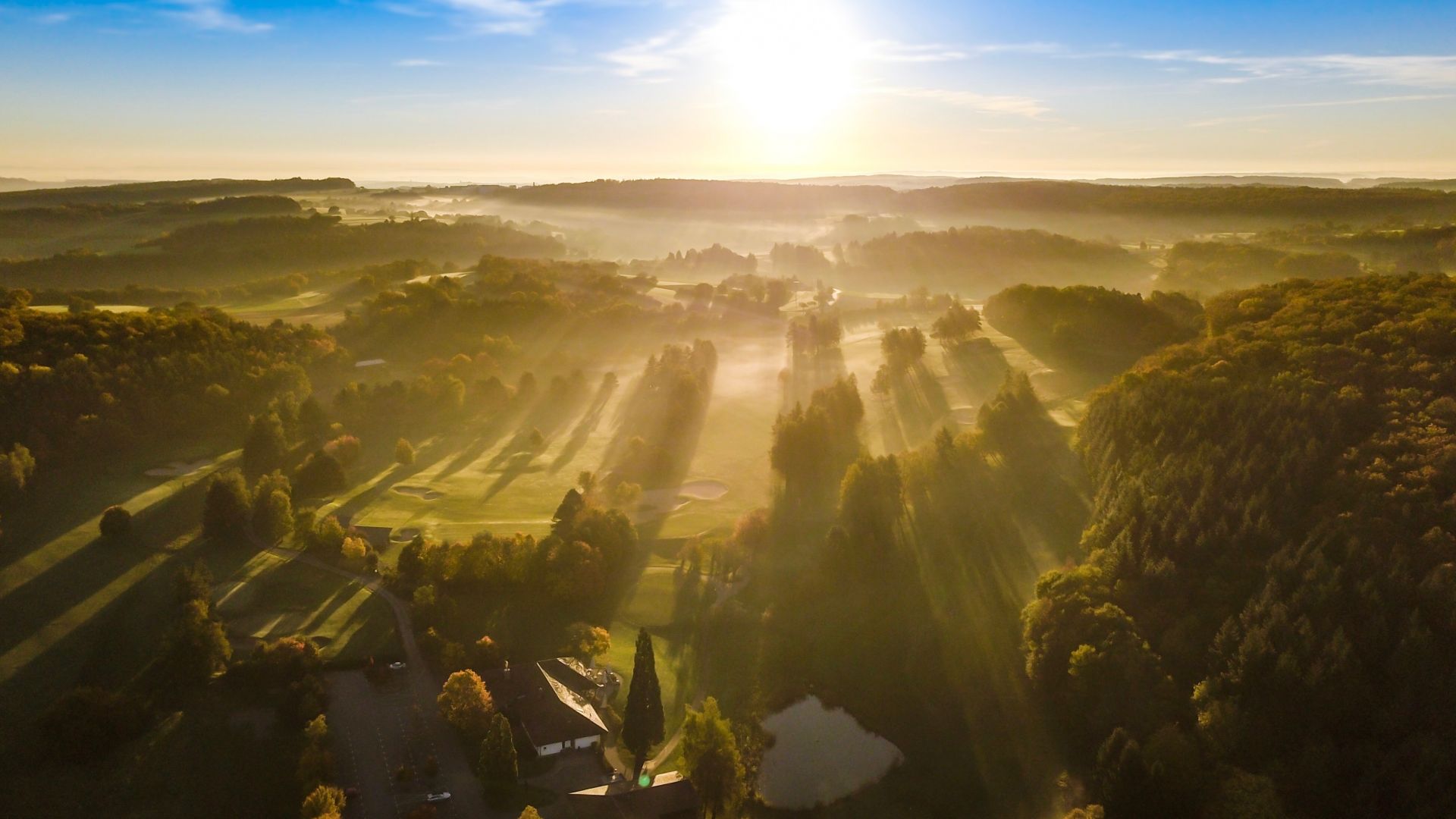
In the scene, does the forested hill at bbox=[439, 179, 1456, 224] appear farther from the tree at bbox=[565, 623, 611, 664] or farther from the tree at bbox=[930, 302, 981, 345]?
the tree at bbox=[565, 623, 611, 664]

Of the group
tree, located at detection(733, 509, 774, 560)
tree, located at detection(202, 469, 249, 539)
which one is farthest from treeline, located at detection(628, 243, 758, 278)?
tree, located at detection(202, 469, 249, 539)

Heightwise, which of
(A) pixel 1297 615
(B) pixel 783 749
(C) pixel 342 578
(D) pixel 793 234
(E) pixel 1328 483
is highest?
(D) pixel 793 234

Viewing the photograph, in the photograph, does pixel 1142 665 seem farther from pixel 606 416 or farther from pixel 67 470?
pixel 67 470

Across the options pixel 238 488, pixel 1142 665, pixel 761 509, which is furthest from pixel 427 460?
pixel 1142 665

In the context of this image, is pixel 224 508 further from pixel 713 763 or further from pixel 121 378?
pixel 713 763

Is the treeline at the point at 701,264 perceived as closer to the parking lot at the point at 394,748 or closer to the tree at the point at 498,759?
the parking lot at the point at 394,748

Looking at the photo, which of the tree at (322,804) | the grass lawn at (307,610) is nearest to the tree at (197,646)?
the grass lawn at (307,610)
